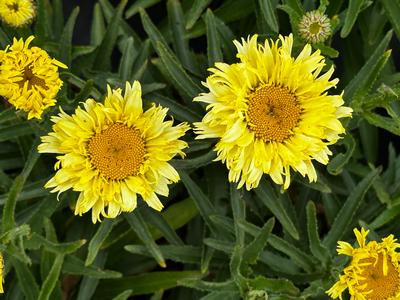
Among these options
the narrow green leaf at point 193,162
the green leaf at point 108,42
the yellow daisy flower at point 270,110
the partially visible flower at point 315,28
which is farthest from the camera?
the green leaf at point 108,42

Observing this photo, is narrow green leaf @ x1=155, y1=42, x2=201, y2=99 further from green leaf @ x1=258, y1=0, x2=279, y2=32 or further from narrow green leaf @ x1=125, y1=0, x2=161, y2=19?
narrow green leaf @ x1=125, y1=0, x2=161, y2=19

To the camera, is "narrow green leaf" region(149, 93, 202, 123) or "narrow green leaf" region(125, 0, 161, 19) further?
"narrow green leaf" region(125, 0, 161, 19)

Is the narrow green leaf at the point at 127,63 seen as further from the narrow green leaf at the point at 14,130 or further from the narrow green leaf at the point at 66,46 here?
the narrow green leaf at the point at 14,130

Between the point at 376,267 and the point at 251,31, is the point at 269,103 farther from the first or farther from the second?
the point at 251,31

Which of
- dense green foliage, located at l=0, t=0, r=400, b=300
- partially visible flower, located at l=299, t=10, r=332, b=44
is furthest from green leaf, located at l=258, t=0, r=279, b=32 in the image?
partially visible flower, located at l=299, t=10, r=332, b=44

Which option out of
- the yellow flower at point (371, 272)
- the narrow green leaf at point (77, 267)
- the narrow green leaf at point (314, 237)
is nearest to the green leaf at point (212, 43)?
the narrow green leaf at point (314, 237)

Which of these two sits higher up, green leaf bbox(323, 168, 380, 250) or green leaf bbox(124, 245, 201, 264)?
green leaf bbox(323, 168, 380, 250)

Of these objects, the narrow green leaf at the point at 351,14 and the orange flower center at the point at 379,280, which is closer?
the orange flower center at the point at 379,280
